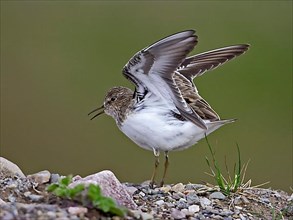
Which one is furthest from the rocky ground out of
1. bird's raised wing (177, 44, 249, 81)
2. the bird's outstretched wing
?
bird's raised wing (177, 44, 249, 81)

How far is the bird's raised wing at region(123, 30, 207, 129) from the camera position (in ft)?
26.3

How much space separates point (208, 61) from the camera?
9.72 metres

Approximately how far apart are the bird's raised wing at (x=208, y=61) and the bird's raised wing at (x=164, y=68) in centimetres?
93

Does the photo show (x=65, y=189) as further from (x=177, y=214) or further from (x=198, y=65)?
(x=198, y=65)

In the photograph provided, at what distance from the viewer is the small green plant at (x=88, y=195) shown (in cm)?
632

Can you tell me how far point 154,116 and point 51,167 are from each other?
6506 mm

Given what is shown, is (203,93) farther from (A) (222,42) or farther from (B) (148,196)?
(B) (148,196)

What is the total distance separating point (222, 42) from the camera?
2103 centimetres

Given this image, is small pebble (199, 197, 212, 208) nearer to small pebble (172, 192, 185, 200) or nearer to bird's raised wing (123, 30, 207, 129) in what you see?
small pebble (172, 192, 185, 200)

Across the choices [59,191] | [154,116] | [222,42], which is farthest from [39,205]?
[222,42]

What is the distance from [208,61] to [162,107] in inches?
43.9

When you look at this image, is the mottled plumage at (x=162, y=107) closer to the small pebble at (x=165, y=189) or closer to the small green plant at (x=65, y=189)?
the small pebble at (x=165, y=189)

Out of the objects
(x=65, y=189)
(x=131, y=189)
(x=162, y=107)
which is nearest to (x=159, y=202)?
(x=131, y=189)

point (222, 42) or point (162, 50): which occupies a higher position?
point (162, 50)
